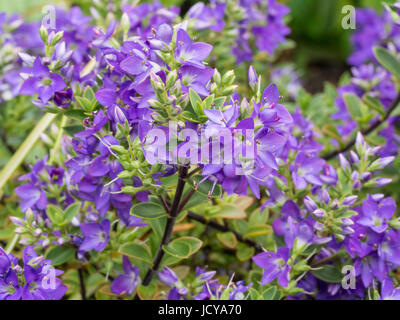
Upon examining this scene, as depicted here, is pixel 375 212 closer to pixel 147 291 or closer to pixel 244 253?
pixel 244 253

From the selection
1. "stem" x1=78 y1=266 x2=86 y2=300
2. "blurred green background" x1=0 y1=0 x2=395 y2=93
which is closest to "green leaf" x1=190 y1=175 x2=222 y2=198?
"stem" x1=78 y1=266 x2=86 y2=300

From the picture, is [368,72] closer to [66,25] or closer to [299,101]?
[299,101]

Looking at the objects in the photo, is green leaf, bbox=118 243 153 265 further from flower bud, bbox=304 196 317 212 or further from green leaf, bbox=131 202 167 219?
flower bud, bbox=304 196 317 212

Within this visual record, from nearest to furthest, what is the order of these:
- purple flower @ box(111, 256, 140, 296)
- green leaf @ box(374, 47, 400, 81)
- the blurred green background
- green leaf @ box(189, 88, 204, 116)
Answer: green leaf @ box(189, 88, 204, 116), purple flower @ box(111, 256, 140, 296), green leaf @ box(374, 47, 400, 81), the blurred green background

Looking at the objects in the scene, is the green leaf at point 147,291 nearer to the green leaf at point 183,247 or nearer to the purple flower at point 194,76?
the green leaf at point 183,247

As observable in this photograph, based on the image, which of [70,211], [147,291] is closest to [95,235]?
[70,211]

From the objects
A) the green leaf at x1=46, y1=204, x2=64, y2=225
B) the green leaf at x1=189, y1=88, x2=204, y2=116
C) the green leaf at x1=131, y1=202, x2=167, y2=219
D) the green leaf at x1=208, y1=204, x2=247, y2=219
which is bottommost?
the green leaf at x1=208, y1=204, x2=247, y2=219

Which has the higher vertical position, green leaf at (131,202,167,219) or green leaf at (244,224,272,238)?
green leaf at (131,202,167,219)

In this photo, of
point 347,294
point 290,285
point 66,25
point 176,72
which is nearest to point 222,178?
point 176,72
